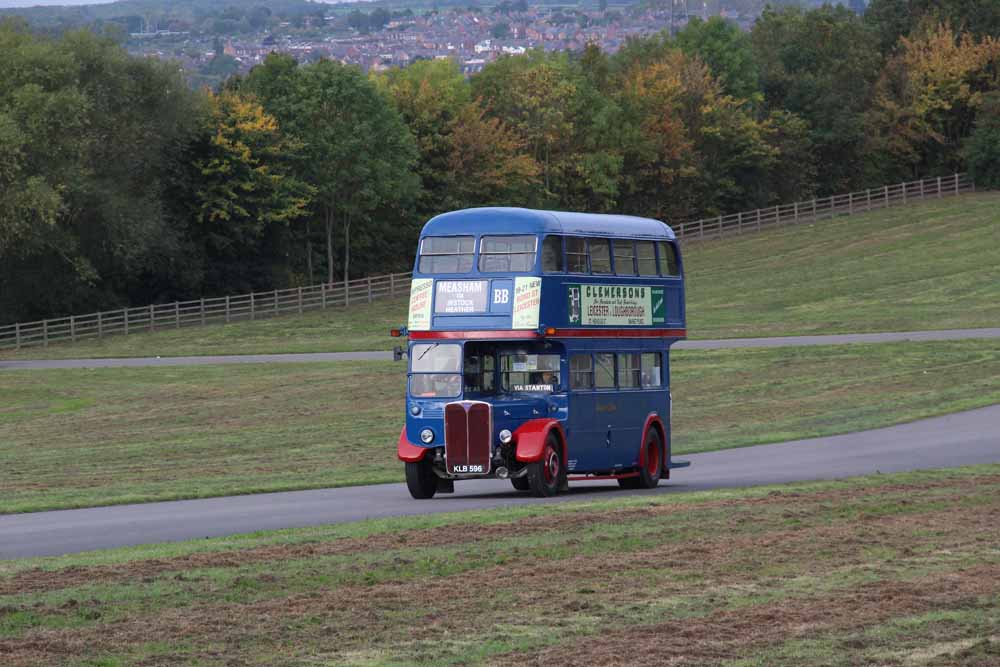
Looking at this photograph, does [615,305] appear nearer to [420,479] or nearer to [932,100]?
[420,479]

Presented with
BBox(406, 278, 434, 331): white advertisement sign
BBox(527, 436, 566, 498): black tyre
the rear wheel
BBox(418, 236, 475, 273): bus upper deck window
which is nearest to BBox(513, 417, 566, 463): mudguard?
BBox(527, 436, 566, 498): black tyre

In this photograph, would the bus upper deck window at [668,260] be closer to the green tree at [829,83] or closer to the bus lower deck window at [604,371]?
the bus lower deck window at [604,371]

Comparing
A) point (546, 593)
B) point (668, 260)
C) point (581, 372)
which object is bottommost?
point (546, 593)

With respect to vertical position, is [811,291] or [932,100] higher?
[932,100]

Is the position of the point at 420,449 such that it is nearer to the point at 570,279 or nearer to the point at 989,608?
the point at 570,279

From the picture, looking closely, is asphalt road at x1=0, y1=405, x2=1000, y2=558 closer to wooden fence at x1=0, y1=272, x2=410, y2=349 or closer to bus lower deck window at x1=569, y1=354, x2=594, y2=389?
bus lower deck window at x1=569, y1=354, x2=594, y2=389

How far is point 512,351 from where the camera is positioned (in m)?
25.7

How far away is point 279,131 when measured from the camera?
302ft

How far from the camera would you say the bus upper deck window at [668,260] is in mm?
28798

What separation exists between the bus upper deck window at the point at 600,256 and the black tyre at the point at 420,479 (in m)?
4.29

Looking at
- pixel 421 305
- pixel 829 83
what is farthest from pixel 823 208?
pixel 421 305

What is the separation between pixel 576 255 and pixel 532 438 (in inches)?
127

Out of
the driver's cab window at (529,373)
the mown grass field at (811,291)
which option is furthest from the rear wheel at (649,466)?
the mown grass field at (811,291)

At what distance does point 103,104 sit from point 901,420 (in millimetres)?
55146
